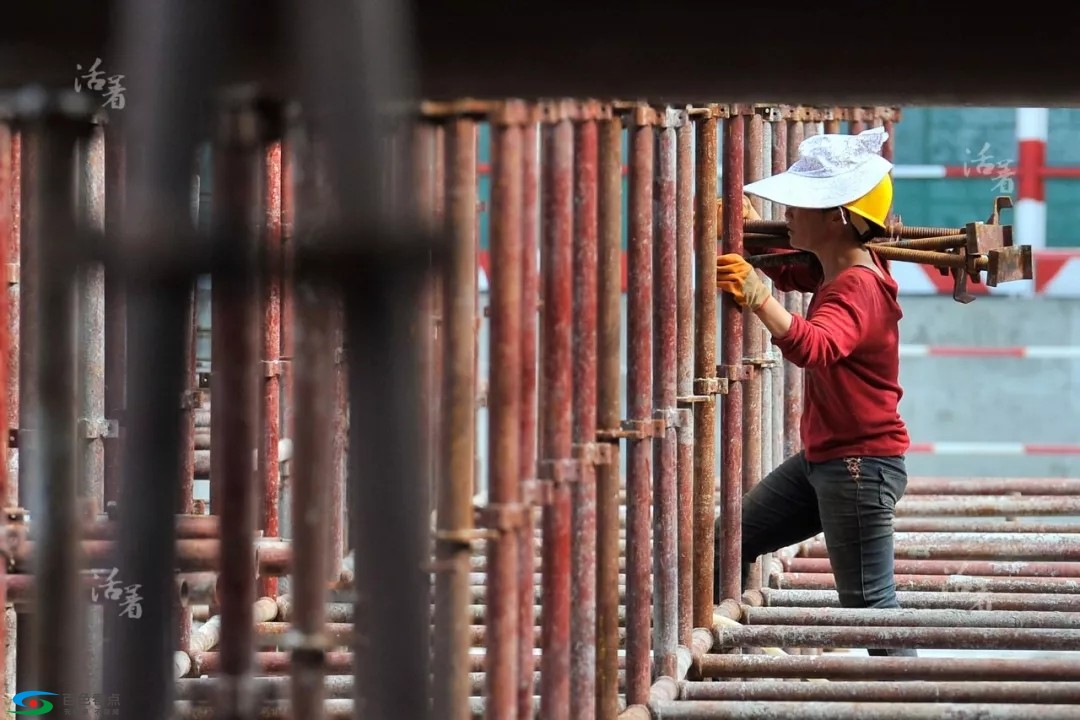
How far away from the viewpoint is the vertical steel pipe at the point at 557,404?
296 cm

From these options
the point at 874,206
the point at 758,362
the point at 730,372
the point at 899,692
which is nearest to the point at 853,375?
the point at 730,372

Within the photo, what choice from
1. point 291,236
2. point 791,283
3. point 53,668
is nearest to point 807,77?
point 291,236

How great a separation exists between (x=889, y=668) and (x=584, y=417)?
4.25 feet

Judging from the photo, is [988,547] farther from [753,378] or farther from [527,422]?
[527,422]

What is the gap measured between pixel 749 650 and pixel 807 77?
4279 mm

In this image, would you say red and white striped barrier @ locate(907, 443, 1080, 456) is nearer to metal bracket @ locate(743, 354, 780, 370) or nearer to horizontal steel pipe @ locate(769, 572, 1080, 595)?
horizontal steel pipe @ locate(769, 572, 1080, 595)

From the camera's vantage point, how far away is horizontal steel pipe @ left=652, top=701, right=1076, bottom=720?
3.60m

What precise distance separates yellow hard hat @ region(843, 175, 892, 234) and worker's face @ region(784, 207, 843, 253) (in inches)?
2.1

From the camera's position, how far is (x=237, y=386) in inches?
39.8

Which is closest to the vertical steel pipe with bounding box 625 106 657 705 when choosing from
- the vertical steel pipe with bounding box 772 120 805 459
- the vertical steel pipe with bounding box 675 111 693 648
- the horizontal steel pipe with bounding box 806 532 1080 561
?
the vertical steel pipe with bounding box 675 111 693 648

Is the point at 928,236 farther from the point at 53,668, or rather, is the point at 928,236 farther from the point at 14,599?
the point at 53,668

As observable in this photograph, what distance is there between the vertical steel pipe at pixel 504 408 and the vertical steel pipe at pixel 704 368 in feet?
4.76
